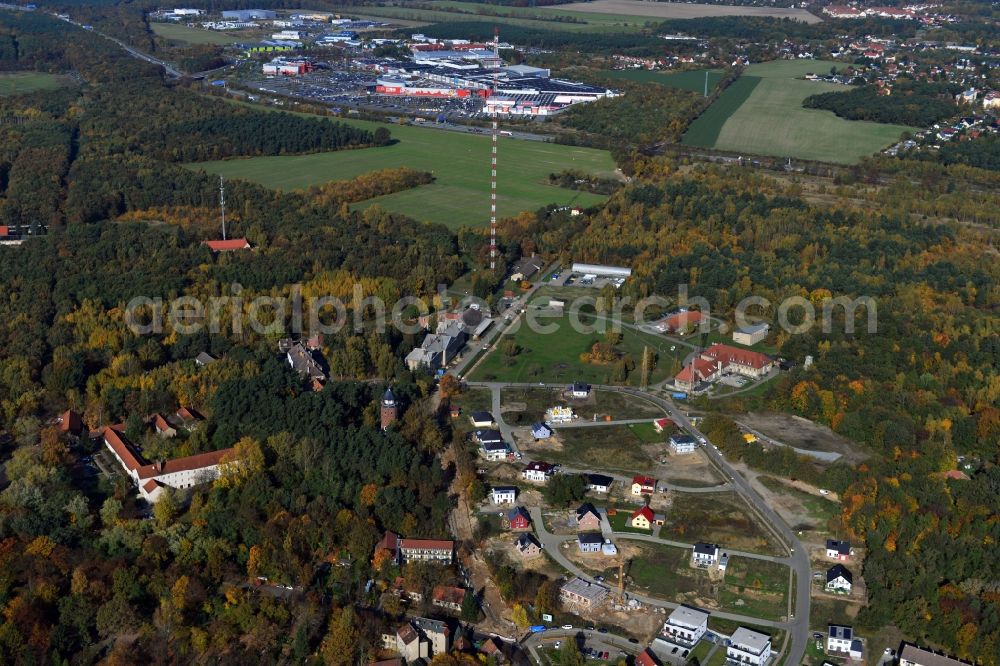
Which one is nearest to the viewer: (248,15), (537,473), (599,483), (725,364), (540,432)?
(599,483)

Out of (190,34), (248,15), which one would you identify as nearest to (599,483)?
(190,34)

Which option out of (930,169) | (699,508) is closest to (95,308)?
(699,508)

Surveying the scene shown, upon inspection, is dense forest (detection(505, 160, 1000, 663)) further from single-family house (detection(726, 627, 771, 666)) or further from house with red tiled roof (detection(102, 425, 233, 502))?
house with red tiled roof (detection(102, 425, 233, 502))

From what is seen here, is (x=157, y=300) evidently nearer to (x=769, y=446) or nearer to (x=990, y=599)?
(x=769, y=446)

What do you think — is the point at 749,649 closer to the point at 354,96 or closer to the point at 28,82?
the point at 354,96

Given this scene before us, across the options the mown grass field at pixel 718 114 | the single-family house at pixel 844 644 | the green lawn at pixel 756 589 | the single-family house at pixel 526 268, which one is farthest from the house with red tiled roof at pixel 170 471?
the mown grass field at pixel 718 114

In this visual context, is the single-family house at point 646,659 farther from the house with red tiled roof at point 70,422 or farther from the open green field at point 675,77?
Result: the open green field at point 675,77

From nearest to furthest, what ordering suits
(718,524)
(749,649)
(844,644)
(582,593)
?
(749,649)
(844,644)
(582,593)
(718,524)
